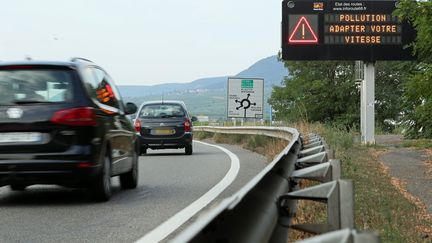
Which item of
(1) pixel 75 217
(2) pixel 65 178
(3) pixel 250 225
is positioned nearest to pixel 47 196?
(2) pixel 65 178

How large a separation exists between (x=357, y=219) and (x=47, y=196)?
4789 mm

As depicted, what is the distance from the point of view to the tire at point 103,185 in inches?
342

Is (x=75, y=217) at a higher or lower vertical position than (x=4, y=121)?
lower

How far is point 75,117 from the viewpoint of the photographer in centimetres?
832

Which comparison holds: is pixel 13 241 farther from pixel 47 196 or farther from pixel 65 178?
pixel 47 196

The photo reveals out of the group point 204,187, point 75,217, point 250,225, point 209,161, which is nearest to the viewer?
point 250,225

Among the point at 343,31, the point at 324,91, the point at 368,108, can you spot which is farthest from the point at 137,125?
the point at 324,91

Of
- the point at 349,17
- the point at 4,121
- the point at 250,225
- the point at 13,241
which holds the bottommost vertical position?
the point at 13,241

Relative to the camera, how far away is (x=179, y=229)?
6.67 meters

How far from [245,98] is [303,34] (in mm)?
17109

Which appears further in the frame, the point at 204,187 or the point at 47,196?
the point at 204,187

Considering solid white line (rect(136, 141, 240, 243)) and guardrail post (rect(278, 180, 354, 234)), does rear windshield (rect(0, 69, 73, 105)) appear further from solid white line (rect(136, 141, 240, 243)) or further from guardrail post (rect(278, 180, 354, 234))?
guardrail post (rect(278, 180, 354, 234))

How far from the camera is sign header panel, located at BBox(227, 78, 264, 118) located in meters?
38.5

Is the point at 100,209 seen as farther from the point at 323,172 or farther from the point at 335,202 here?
the point at 335,202
